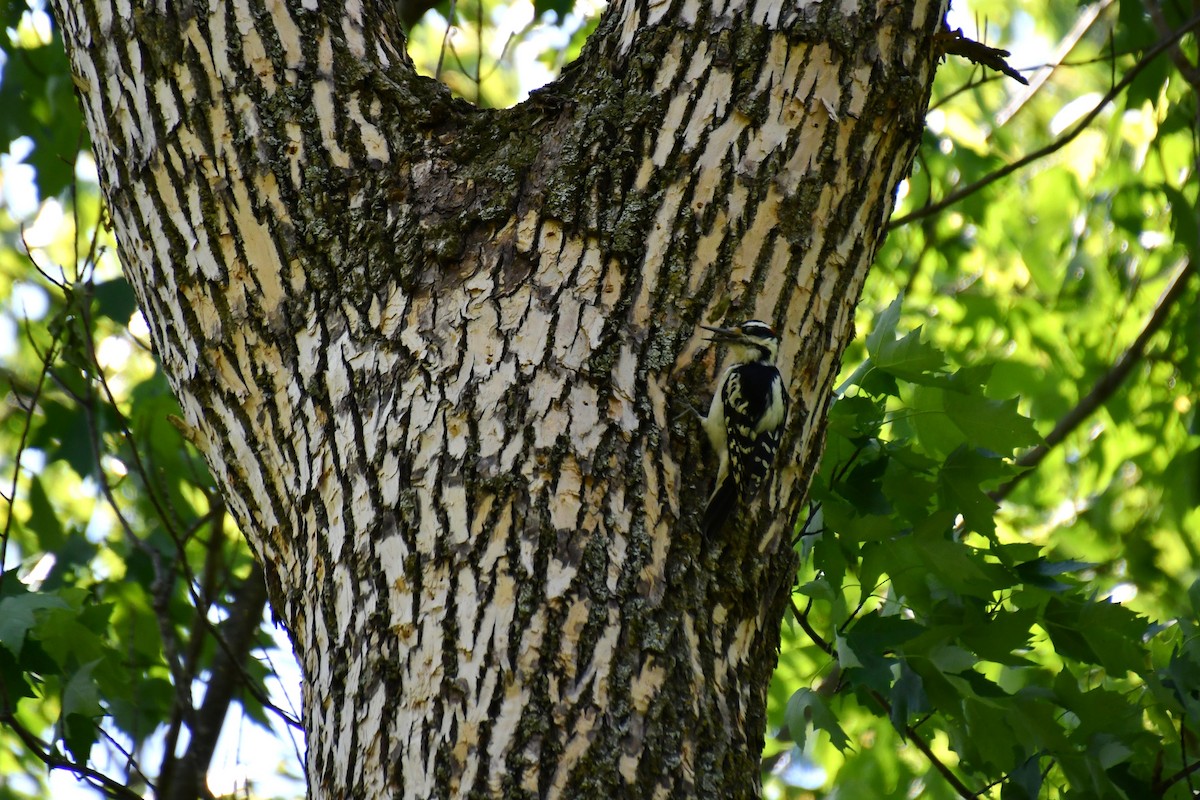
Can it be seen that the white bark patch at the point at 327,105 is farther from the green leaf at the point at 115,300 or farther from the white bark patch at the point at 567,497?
the green leaf at the point at 115,300

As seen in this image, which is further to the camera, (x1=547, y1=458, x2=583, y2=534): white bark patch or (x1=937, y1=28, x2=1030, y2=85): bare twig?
(x1=937, y1=28, x2=1030, y2=85): bare twig

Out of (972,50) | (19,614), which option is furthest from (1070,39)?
(19,614)

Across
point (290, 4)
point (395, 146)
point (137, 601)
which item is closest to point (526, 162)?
point (395, 146)

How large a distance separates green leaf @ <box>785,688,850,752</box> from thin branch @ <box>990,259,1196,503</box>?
80.3 inches

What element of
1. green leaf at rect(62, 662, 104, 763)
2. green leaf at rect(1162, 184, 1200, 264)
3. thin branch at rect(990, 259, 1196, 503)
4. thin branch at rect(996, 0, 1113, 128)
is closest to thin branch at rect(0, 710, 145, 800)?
green leaf at rect(62, 662, 104, 763)

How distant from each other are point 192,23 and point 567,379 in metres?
1.26

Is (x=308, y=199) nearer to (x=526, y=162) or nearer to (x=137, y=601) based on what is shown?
(x=526, y=162)

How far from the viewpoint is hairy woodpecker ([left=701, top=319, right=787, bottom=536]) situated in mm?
2270

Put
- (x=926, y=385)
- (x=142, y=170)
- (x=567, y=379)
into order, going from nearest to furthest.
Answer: (x=567, y=379), (x=142, y=170), (x=926, y=385)

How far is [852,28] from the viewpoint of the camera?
251 centimetres

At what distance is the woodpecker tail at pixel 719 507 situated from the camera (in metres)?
2.21

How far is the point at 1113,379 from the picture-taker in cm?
509

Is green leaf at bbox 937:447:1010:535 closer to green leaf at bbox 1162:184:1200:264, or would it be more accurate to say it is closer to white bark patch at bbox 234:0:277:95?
white bark patch at bbox 234:0:277:95

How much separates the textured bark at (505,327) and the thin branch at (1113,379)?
244 cm
